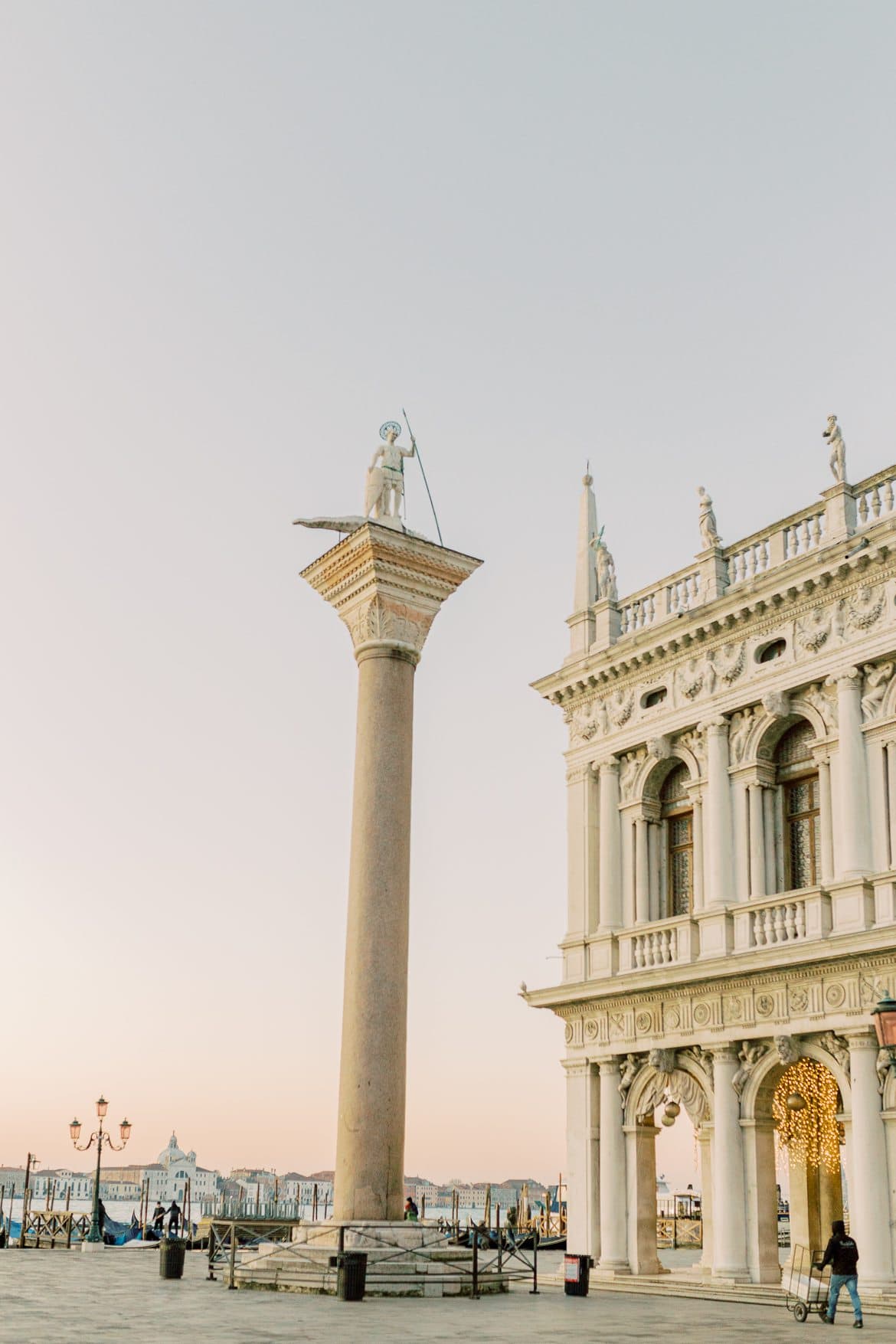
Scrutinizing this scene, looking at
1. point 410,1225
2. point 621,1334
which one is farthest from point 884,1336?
point 410,1225

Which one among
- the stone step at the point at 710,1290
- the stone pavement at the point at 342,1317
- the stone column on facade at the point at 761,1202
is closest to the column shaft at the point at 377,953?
the stone pavement at the point at 342,1317

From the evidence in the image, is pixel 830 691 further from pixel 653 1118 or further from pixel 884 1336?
pixel 884 1336

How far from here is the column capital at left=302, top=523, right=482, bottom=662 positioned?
2220cm

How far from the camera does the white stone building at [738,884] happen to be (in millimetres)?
21797

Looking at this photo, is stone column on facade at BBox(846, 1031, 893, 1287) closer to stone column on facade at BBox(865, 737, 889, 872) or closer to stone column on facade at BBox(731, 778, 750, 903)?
stone column on facade at BBox(865, 737, 889, 872)

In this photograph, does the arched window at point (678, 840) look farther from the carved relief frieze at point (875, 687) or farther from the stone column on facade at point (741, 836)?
the carved relief frieze at point (875, 687)

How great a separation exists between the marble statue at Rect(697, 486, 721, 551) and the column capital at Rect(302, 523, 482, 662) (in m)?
5.28

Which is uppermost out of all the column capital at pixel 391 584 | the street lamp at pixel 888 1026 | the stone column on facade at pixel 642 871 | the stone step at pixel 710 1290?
the column capital at pixel 391 584

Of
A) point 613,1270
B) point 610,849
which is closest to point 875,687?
point 610,849

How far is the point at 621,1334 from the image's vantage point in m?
14.9

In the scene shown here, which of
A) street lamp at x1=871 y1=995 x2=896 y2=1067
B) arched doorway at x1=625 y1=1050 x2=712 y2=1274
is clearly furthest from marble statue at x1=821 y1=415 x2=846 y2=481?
street lamp at x1=871 y1=995 x2=896 y2=1067

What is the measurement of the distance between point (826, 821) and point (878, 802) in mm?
1200

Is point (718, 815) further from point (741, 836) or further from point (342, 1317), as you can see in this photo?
point (342, 1317)

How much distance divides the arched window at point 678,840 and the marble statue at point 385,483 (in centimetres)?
731
